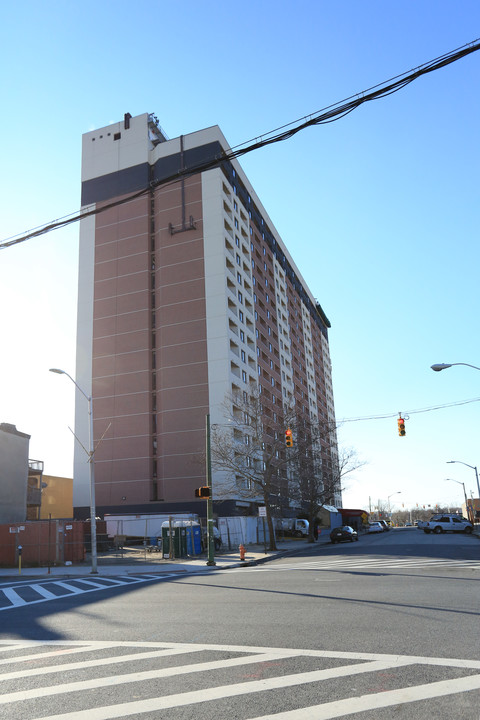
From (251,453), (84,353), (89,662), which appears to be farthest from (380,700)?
(84,353)

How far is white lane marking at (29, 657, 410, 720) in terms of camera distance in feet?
16.1

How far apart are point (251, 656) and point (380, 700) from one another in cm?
221

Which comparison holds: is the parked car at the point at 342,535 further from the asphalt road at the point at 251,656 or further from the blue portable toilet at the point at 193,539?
the asphalt road at the point at 251,656

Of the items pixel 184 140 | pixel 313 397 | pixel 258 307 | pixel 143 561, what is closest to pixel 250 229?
pixel 258 307

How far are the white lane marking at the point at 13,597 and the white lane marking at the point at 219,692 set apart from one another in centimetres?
952

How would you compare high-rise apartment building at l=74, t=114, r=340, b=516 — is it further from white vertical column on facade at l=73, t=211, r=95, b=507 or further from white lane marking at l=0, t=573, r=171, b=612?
white lane marking at l=0, t=573, r=171, b=612

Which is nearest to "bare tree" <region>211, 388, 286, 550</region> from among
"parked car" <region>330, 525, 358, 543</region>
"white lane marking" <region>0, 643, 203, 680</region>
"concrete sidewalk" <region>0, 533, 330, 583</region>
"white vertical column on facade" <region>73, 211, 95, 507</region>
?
"parked car" <region>330, 525, 358, 543</region>

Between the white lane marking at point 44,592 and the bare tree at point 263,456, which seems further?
the bare tree at point 263,456

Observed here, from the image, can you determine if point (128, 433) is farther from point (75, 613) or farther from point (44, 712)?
point (44, 712)

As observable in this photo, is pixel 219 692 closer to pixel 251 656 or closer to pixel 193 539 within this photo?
pixel 251 656

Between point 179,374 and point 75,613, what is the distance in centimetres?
4393

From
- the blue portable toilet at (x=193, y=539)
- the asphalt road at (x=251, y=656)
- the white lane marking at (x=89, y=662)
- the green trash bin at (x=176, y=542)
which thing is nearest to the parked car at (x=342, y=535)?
the blue portable toilet at (x=193, y=539)

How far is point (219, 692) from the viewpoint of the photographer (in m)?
5.41

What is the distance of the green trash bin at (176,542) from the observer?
30.7 m
